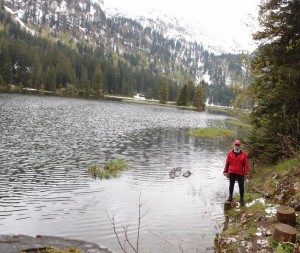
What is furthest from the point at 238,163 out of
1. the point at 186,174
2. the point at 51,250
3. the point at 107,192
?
the point at 51,250

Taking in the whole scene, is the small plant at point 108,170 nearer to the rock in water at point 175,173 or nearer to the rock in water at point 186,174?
the rock in water at point 175,173

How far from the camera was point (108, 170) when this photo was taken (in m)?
25.2

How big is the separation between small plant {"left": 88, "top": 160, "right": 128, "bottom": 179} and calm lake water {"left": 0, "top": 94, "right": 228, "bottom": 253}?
773mm

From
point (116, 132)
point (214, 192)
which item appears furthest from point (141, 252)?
point (116, 132)

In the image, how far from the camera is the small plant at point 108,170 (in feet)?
76.9

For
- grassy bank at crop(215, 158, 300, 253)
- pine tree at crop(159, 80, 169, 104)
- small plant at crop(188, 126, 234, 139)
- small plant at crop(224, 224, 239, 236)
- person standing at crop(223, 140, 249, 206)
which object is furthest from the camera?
pine tree at crop(159, 80, 169, 104)

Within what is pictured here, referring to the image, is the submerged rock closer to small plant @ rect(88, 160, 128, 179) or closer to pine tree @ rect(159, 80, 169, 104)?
small plant @ rect(88, 160, 128, 179)

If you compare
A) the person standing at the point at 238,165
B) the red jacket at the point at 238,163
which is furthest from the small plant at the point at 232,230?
the red jacket at the point at 238,163

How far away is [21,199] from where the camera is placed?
17.3m

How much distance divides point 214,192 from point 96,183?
7.68 metres

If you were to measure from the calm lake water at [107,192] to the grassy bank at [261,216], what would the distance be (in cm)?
78

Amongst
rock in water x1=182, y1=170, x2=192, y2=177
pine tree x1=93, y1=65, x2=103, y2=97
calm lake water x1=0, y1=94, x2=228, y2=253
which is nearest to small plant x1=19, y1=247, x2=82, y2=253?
calm lake water x1=0, y1=94, x2=228, y2=253

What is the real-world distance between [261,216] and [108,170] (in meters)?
14.2

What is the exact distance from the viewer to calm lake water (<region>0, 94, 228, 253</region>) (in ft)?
44.2
